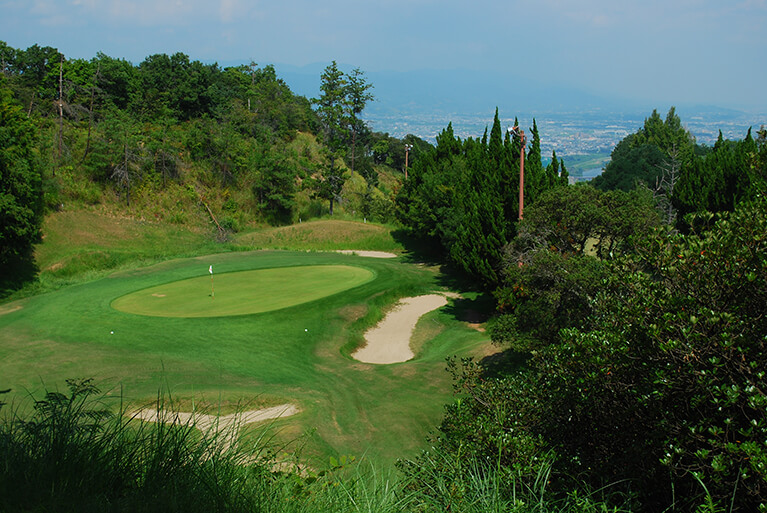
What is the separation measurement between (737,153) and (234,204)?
37.5m

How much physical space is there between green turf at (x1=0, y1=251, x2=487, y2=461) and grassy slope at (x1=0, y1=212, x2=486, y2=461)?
5 centimetres

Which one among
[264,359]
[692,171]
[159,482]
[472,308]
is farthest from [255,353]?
[692,171]

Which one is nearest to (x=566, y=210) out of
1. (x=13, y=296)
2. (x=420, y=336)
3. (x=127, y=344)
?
(x=420, y=336)

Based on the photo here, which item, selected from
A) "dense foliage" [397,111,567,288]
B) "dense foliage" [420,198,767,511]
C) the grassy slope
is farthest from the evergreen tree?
"dense foliage" [420,198,767,511]

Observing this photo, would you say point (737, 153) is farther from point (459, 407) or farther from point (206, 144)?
point (206, 144)

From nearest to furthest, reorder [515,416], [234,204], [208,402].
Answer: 1. [515,416]
2. [208,402]
3. [234,204]

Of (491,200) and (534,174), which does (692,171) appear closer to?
(534,174)

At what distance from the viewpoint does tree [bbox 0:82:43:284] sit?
29266 millimetres

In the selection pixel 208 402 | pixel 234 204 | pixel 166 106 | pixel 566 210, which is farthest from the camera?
pixel 166 106

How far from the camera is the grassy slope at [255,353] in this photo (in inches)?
578

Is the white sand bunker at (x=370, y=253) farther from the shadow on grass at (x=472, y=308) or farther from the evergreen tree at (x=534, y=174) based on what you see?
the evergreen tree at (x=534, y=174)

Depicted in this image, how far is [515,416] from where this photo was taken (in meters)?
8.64

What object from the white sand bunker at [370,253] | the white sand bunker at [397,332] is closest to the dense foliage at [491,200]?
the white sand bunker at [397,332]

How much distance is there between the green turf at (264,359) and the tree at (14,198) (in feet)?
15.0
